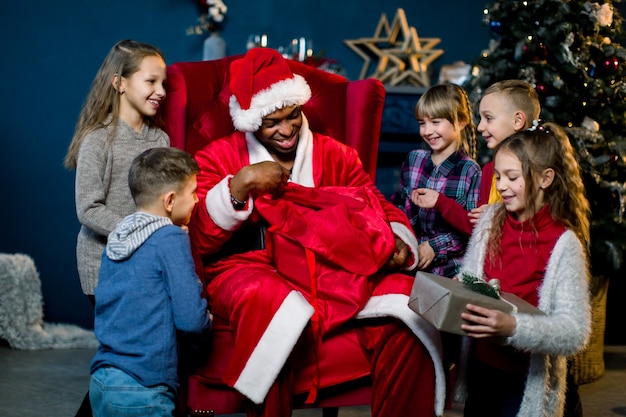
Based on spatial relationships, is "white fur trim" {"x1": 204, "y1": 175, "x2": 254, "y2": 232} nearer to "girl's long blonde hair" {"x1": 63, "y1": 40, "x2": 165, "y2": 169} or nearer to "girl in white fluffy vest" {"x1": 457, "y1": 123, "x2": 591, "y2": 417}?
"girl's long blonde hair" {"x1": 63, "y1": 40, "x2": 165, "y2": 169}

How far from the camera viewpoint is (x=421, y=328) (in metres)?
2.39

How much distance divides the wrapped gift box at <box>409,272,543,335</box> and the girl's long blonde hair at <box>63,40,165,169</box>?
1421mm

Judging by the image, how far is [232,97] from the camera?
9.53ft

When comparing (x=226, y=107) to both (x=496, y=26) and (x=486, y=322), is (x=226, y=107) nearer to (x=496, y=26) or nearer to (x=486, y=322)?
(x=486, y=322)

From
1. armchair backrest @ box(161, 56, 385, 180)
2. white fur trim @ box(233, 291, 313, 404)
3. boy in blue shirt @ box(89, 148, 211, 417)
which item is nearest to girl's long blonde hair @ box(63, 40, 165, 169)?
armchair backrest @ box(161, 56, 385, 180)

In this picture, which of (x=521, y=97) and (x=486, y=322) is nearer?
(x=486, y=322)

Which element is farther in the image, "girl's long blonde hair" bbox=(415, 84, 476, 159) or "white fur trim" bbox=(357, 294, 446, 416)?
"girl's long blonde hair" bbox=(415, 84, 476, 159)

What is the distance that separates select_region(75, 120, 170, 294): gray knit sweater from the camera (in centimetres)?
277

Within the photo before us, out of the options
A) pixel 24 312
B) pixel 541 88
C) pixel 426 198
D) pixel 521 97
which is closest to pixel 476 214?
pixel 426 198

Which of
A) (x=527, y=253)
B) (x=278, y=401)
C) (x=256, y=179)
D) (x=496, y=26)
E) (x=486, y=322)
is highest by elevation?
(x=496, y=26)

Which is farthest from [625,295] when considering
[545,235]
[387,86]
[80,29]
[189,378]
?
[80,29]

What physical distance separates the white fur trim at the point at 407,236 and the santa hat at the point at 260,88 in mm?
565

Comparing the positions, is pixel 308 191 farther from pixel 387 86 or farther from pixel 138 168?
pixel 387 86

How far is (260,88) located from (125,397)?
1150mm
